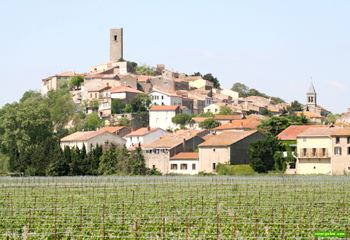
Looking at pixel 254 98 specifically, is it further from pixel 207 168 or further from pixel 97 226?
pixel 97 226


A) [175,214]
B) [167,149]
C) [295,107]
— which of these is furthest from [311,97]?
[175,214]

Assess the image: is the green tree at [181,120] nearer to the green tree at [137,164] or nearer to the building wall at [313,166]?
the green tree at [137,164]

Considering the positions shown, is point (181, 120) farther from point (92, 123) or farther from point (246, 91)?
point (246, 91)

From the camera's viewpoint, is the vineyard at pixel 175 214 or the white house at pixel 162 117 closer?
the vineyard at pixel 175 214

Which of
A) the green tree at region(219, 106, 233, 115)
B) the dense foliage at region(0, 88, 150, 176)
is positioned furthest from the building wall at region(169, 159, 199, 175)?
the green tree at region(219, 106, 233, 115)

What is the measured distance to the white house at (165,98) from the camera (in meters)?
141

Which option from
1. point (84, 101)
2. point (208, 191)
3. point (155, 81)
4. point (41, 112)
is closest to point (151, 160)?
point (41, 112)

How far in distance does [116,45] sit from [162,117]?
55.9 metres

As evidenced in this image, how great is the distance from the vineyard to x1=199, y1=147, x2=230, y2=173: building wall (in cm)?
3175

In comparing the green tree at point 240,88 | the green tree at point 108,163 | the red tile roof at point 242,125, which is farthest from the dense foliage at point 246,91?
the green tree at point 108,163

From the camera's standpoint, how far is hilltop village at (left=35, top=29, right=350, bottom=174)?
80.0 meters

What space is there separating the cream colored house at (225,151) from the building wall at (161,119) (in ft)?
150

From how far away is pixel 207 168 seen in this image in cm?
8306

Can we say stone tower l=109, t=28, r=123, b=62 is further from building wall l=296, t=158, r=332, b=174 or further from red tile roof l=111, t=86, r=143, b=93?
building wall l=296, t=158, r=332, b=174
